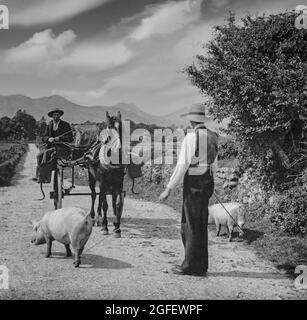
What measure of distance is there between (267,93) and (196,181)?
6025mm

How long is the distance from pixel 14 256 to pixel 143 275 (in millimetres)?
2853

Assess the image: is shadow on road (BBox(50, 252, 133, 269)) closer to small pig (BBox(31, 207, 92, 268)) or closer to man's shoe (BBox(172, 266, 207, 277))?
small pig (BBox(31, 207, 92, 268))

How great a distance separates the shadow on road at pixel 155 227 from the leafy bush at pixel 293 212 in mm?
2709

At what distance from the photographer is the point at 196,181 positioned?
7.11 metres

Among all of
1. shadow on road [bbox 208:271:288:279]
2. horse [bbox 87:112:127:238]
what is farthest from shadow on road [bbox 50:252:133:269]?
shadow on road [bbox 208:271:288:279]

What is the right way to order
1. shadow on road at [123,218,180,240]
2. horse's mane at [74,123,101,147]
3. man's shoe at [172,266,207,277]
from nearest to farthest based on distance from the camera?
man's shoe at [172,266,207,277] → shadow on road at [123,218,180,240] → horse's mane at [74,123,101,147]

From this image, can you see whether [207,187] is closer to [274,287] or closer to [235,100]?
[274,287]

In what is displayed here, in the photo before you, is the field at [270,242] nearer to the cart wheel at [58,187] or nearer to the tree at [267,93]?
the tree at [267,93]

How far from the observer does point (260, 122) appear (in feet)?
40.8

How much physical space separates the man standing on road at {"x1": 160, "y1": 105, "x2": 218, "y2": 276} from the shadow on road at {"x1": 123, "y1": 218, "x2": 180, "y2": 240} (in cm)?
356

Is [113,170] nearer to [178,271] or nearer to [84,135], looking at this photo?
[84,135]

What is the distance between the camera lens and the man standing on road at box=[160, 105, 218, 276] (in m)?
6.91

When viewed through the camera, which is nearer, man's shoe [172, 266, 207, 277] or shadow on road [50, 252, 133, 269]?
man's shoe [172, 266, 207, 277]

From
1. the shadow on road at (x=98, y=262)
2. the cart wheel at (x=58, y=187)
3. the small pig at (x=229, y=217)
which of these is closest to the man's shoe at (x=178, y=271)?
the shadow on road at (x=98, y=262)
